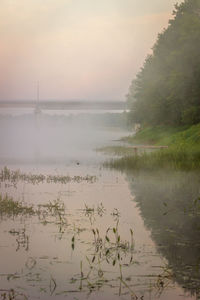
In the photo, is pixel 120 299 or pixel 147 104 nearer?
pixel 120 299

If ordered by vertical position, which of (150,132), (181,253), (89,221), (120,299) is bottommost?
(120,299)

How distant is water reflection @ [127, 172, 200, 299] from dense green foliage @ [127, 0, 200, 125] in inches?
1007

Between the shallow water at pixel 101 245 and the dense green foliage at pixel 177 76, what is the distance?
3064 centimetres

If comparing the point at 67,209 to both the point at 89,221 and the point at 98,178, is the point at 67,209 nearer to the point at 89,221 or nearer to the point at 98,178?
the point at 89,221

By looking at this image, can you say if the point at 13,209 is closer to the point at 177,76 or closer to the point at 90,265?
the point at 90,265

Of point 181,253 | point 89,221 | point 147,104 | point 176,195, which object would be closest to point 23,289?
point 181,253

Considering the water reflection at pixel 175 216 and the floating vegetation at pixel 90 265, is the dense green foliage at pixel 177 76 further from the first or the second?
the floating vegetation at pixel 90 265

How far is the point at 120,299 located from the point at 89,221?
6.84 meters

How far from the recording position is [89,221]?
53.7 feet

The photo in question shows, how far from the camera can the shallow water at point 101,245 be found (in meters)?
10.2

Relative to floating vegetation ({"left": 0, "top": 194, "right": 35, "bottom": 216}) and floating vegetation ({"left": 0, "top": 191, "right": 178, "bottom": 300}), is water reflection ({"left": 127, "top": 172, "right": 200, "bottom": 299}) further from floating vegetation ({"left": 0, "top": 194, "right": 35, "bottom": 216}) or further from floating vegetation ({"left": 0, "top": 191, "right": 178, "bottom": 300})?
floating vegetation ({"left": 0, "top": 194, "right": 35, "bottom": 216})

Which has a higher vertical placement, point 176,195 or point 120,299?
point 176,195

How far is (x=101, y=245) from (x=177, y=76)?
140 feet

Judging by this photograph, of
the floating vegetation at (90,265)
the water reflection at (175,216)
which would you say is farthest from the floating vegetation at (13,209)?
the water reflection at (175,216)
